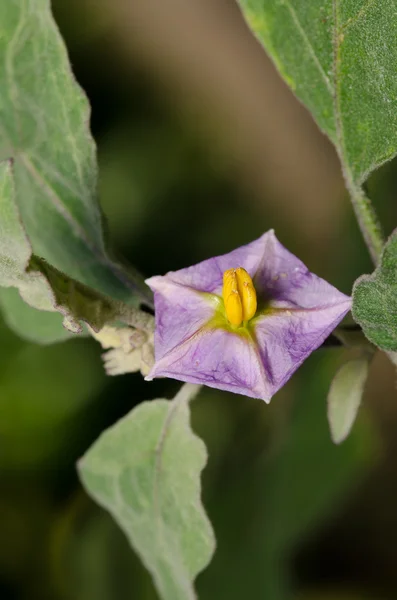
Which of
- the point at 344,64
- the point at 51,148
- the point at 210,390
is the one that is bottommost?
the point at 210,390

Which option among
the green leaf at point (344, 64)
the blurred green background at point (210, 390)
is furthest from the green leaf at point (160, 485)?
the blurred green background at point (210, 390)

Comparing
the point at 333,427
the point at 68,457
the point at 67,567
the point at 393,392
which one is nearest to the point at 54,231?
the point at 333,427

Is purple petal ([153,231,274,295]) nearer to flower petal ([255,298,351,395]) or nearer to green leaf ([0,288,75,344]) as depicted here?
flower petal ([255,298,351,395])

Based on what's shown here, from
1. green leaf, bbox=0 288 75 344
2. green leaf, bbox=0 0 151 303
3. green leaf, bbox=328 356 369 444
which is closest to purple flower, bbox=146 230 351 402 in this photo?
green leaf, bbox=328 356 369 444

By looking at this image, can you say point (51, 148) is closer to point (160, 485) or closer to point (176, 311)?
point (176, 311)

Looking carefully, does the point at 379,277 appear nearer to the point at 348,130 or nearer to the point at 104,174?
the point at 348,130

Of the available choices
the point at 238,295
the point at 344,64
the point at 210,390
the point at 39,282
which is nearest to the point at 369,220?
the point at 344,64
